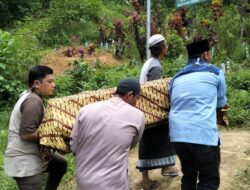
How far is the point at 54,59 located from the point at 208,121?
8917mm

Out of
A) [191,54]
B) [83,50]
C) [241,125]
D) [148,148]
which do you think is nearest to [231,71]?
[241,125]

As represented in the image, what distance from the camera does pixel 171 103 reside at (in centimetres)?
440

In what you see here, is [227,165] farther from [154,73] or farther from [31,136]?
[31,136]

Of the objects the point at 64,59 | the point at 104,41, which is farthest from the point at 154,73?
the point at 104,41

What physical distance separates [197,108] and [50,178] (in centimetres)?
152

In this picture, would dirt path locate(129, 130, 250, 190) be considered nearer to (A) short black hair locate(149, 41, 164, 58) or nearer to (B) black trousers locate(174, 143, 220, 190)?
(B) black trousers locate(174, 143, 220, 190)

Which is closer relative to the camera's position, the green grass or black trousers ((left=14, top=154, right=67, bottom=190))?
black trousers ((left=14, top=154, right=67, bottom=190))

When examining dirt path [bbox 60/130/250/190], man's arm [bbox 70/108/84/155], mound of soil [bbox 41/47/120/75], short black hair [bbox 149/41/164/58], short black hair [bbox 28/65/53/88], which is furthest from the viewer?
mound of soil [bbox 41/47/120/75]

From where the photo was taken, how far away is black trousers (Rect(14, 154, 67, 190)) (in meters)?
A: 4.18

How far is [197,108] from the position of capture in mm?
4191

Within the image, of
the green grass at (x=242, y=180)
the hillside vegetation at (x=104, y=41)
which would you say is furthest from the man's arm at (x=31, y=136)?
the green grass at (x=242, y=180)

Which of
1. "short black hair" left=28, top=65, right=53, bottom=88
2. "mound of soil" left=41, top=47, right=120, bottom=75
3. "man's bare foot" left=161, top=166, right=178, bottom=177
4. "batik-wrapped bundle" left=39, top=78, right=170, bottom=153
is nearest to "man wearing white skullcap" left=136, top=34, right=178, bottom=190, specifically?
"man's bare foot" left=161, top=166, right=178, bottom=177

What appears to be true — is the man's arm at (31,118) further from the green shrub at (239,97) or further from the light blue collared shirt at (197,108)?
the green shrub at (239,97)

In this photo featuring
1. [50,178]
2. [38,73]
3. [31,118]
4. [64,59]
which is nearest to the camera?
[31,118]
